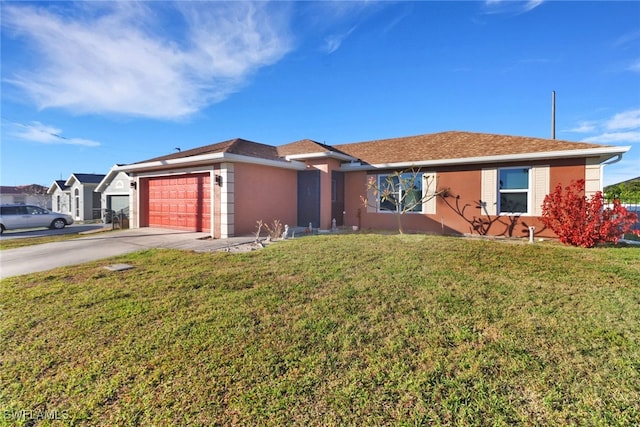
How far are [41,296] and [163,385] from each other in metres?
3.81

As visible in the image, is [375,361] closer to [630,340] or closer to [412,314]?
[412,314]

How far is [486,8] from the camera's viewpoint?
8445 millimetres

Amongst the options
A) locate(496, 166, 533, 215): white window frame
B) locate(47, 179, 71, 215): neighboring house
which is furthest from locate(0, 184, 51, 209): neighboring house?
locate(496, 166, 533, 215): white window frame

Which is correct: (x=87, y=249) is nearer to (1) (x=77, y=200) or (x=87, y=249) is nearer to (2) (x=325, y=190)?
(2) (x=325, y=190)

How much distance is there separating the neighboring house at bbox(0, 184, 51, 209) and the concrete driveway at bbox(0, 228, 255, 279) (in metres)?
36.1

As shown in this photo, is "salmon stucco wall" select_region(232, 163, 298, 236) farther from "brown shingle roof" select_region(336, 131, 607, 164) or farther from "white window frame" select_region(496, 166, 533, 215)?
"white window frame" select_region(496, 166, 533, 215)

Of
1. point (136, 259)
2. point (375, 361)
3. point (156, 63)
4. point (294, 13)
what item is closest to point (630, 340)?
point (375, 361)

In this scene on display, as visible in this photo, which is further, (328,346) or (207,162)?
(207,162)

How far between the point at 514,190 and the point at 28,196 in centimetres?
5421

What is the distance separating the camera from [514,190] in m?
10.3

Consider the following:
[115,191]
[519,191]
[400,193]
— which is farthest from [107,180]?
[519,191]

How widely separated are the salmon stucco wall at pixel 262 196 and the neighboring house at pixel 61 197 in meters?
26.7

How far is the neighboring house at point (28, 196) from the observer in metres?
36.4

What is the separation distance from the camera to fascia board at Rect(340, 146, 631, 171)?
28.1 feet
